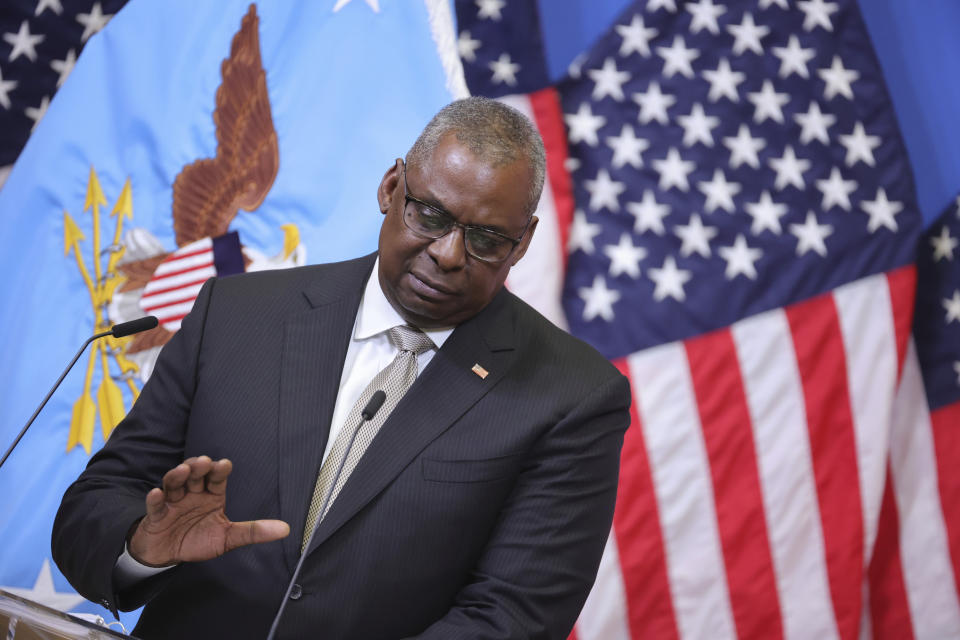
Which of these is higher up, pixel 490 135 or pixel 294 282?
pixel 490 135

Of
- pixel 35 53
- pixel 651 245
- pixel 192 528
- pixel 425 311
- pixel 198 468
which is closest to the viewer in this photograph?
pixel 198 468

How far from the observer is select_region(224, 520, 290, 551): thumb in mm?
1361

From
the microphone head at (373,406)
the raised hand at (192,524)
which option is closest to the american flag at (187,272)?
the raised hand at (192,524)

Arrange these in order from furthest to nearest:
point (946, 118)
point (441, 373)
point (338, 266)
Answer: point (946, 118) → point (338, 266) → point (441, 373)

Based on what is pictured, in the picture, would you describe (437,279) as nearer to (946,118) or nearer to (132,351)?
(132,351)

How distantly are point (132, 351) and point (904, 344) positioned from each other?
8.26 ft

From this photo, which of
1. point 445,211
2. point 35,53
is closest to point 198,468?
point 445,211

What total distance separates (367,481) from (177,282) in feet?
5.49

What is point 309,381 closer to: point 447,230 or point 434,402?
point 434,402

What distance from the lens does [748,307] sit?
10.3 ft

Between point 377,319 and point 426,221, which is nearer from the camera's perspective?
point 426,221

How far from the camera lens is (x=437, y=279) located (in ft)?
5.44

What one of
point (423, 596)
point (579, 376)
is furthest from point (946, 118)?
point (423, 596)

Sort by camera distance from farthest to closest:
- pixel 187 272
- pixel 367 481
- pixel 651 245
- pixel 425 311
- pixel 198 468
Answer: pixel 651 245 < pixel 187 272 < pixel 425 311 < pixel 367 481 < pixel 198 468
